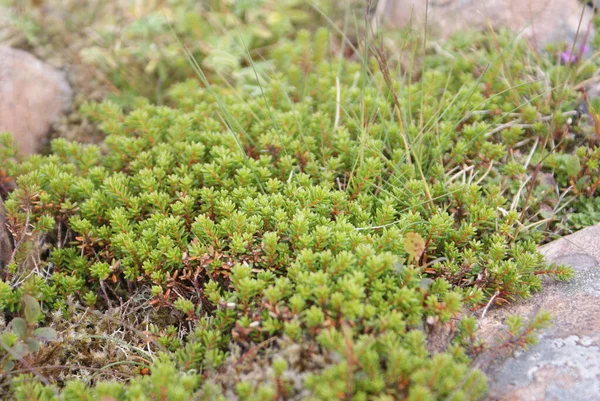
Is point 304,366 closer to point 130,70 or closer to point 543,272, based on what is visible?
point 543,272

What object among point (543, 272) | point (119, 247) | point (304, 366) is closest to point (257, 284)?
point (304, 366)

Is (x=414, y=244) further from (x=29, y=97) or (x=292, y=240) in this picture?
(x=29, y=97)

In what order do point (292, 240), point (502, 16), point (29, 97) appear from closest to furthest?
point (292, 240) < point (29, 97) < point (502, 16)

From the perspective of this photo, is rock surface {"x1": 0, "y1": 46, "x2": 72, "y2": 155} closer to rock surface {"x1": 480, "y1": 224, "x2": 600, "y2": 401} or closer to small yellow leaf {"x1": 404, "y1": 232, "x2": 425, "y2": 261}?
small yellow leaf {"x1": 404, "y1": 232, "x2": 425, "y2": 261}

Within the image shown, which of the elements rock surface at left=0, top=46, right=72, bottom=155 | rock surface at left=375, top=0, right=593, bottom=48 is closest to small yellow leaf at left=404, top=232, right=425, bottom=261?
rock surface at left=375, top=0, right=593, bottom=48

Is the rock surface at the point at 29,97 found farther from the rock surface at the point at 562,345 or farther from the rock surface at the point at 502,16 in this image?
the rock surface at the point at 562,345

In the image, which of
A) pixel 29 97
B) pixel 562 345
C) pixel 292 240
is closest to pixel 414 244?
pixel 292 240
